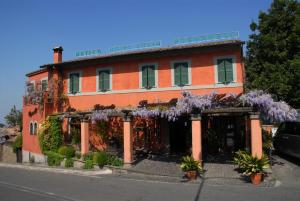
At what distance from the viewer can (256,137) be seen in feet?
50.7

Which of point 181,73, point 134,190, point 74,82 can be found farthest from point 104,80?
point 134,190

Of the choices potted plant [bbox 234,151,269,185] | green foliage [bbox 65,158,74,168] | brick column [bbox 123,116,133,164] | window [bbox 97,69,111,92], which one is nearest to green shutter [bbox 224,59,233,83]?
brick column [bbox 123,116,133,164]

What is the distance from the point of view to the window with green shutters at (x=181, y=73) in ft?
Result: 69.4

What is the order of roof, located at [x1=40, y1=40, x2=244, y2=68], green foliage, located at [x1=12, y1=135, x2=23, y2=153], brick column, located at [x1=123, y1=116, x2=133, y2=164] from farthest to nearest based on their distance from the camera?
1. green foliage, located at [x1=12, y1=135, x2=23, y2=153]
2. roof, located at [x1=40, y1=40, x2=244, y2=68]
3. brick column, located at [x1=123, y1=116, x2=133, y2=164]

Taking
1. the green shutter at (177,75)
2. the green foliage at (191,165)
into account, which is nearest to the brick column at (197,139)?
the green foliage at (191,165)

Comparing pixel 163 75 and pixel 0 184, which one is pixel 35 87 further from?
pixel 0 184

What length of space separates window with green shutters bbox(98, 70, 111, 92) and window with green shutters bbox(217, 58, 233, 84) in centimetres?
730

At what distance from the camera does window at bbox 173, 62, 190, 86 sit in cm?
2114

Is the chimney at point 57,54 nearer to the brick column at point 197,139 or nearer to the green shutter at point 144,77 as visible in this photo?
the green shutter at point 144,77

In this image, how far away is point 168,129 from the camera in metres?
21.9

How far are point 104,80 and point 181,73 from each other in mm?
5349

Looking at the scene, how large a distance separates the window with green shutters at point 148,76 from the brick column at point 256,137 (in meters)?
7.91

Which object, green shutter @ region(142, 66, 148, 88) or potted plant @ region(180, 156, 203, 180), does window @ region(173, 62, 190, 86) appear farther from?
potted plant @ region(180, 156, 203, 180)

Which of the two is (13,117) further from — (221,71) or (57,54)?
(221,71)
